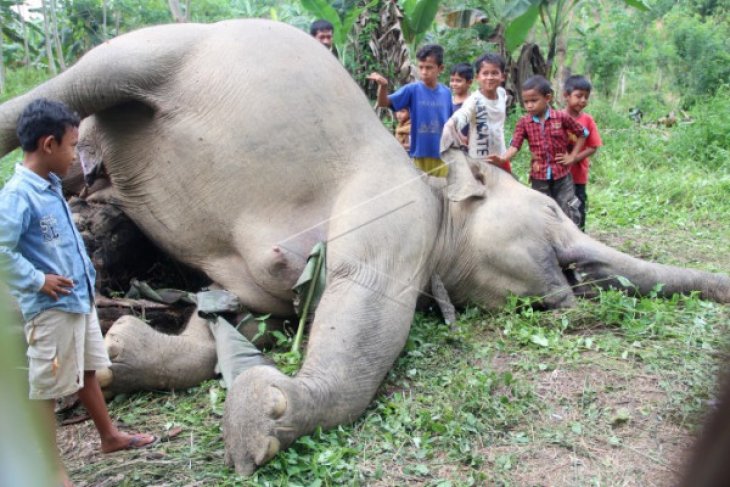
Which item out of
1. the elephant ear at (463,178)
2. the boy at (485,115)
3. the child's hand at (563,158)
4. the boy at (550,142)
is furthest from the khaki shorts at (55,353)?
the child's hand at (563,158)

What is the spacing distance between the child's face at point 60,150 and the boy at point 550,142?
3.59 meters

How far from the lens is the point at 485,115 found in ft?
18.4

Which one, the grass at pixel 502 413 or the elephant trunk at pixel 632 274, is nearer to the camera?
the grass at pixel 502 413

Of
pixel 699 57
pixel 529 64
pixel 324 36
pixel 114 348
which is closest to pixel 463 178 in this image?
pixel 114 348

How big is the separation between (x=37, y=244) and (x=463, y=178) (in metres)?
2.57

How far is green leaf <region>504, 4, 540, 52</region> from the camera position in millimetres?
10352

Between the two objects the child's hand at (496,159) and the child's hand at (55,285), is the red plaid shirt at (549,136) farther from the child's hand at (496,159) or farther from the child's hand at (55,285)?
the child's hand at (55,285)

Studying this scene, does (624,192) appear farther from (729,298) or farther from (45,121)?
(45,121)

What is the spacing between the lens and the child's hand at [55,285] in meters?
2.65

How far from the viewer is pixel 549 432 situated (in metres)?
3.20

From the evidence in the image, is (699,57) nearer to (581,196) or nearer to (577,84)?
(581,196)

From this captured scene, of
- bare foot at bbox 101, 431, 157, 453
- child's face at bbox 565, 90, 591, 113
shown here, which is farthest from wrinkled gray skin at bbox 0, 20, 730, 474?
child's face at bbox 565, 90, 591, 113

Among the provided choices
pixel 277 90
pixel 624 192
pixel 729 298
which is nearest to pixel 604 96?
pixel 624 192

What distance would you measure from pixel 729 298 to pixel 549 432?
7.22ft
